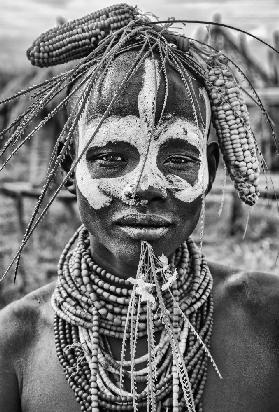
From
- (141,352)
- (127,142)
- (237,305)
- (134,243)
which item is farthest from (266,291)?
(127,142)

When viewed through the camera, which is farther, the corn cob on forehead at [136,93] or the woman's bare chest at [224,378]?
the woman's bare chest at [224,378]

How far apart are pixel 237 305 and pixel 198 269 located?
0.22 meters

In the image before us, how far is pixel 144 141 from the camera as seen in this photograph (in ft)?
5.94

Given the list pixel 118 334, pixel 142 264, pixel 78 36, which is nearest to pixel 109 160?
pixel 142 264

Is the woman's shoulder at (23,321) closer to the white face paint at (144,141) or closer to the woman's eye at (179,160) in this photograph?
the white face paint at (144,141)

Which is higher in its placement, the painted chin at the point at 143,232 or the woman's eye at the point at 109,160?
the woman's eye at the point at 109,160

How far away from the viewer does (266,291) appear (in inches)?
89.4

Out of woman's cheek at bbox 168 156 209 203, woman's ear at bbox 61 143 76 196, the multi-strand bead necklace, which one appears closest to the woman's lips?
woman's cheek at bbox 168 156 209 203

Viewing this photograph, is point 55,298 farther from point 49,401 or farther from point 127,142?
point 127,142

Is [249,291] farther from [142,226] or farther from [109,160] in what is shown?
[109,160]

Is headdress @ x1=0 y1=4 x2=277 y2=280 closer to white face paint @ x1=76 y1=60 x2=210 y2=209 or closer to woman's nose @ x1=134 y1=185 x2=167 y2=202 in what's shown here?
white face paint @ x1=76 y1=60 x2=210 y2=209

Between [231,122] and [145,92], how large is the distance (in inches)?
14.4

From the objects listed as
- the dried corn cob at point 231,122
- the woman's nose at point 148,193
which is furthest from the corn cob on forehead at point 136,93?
the woman's nose at point 148,193

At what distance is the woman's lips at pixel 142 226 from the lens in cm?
177
